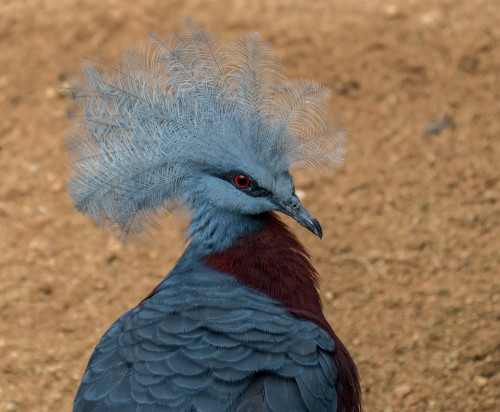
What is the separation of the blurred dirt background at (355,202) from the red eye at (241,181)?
53.4 inches

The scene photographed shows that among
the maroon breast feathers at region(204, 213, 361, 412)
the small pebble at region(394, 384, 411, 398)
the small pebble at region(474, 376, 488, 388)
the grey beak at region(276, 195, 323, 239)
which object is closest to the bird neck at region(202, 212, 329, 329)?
the maroon breast feathers at region(204, 213, 361, 412)

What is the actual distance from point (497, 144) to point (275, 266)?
290 cm

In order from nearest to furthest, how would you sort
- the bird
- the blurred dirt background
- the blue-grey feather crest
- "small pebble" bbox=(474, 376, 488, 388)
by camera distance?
the bird < the blue-grey feather crest < "small pebble" bbox=(474, 376, 488, 388) < the blurred dirt background

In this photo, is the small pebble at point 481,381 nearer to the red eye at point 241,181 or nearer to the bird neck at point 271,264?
the bird neck at point 271,264

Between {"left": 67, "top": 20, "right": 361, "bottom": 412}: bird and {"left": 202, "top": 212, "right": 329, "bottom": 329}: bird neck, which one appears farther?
{"left": 202, "top": 212, "right": 329, "bottom": 329}: bird neck

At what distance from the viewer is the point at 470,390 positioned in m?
3.46

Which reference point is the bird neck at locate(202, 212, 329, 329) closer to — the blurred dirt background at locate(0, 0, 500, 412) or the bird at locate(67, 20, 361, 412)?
the bird at locate(67, 20, 361, 412)

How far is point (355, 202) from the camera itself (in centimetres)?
473

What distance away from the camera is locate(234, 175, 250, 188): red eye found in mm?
2754

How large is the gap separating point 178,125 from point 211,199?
1.17 feet

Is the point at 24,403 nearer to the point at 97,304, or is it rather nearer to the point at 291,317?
the point at 97,304

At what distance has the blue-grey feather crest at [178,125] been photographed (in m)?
2.75

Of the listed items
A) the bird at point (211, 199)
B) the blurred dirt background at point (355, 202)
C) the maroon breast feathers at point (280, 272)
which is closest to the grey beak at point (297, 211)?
the bird at point (211, 199)

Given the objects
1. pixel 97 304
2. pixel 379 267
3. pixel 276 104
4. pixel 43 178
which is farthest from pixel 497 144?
pixel 43 178
